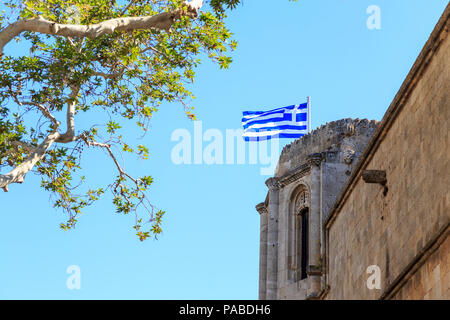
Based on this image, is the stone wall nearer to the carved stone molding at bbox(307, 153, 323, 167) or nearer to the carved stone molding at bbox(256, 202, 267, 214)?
the carved stone molding at bbox(307, 153, 323, 167)

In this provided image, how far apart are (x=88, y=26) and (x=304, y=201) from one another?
59.0ft

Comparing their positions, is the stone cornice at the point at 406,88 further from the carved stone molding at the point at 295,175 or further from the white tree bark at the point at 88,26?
the carved stone molding at the point at 295,175

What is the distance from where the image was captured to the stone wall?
43.4ft

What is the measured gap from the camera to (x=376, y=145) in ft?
57.8

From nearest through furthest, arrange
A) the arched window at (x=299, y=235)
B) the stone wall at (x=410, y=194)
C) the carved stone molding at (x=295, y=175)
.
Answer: the stone wall at (x=410, y=194)
the arched window at (x=299, y=235)
the carved stone molding at (x=295, y=175)

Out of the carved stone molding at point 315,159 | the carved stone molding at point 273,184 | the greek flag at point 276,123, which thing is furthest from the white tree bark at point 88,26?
the carved stone molding at point 273,184

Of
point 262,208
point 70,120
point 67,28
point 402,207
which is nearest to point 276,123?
point 262,208

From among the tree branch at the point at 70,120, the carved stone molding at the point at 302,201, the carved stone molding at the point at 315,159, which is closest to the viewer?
the tree branch at the point at 70,120

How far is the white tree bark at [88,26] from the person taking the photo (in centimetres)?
1287

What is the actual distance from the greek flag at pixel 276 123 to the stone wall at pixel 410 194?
10812 mm

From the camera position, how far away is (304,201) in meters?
30.3

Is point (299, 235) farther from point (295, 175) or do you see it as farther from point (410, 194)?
Result: point (410, 194)

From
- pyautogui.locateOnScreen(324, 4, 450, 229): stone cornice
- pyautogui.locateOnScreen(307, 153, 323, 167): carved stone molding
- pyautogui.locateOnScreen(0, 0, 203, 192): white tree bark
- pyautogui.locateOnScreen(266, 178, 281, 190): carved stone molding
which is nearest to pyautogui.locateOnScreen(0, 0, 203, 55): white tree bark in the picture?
pyautogui.locateOnScreen(0, 0, 203, 192): white tree bark

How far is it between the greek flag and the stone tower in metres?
0.51
